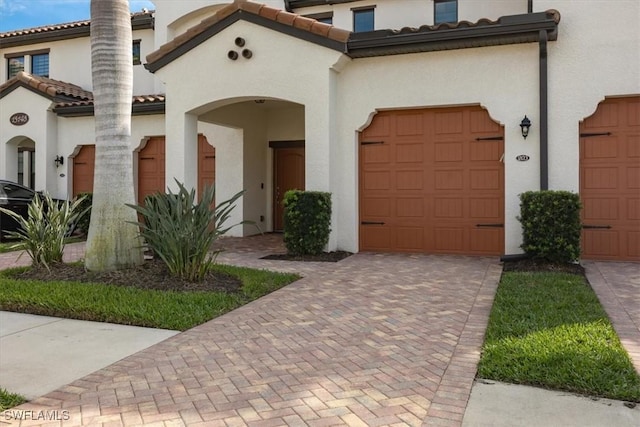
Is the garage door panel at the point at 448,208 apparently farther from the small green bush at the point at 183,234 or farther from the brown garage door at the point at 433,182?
the small green bush at the point at 183,234

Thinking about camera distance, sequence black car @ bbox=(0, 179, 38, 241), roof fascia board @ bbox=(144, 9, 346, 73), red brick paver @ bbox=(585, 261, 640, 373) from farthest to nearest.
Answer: black car @ bbox=(0, 179, 38, 241) < roof fascia board @ bbox=(144, 9, 346, 73) < red brick paver @ bbox=(585, 261, 640, 373)

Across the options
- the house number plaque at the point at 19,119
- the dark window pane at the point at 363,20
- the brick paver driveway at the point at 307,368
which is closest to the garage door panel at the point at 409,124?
the brick paver driveway at the point at 307,368

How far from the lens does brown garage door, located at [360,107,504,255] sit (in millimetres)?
9656

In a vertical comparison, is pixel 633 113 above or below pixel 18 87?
below

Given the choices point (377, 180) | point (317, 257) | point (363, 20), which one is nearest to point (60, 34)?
point (363, 20)

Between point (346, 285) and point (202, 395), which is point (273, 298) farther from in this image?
point (202, 395)

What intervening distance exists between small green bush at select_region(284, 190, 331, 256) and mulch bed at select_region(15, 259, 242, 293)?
235 cm

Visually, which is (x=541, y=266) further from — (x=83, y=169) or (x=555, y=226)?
(x=83, y=169)

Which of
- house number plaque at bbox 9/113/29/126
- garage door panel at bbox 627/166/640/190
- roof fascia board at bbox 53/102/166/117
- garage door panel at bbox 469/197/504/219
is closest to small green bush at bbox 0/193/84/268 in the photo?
roof fascia board at bbox 53/102/166/117

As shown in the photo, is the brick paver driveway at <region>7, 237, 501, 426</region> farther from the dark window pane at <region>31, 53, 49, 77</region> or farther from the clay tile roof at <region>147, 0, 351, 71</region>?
the dark window pane at <region>31, 53, 49, 77</region>

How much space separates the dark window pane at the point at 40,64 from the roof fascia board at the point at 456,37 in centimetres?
1336

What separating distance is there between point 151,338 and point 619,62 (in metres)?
8.71

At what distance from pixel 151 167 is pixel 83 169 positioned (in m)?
2.40

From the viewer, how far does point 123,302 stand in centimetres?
578
